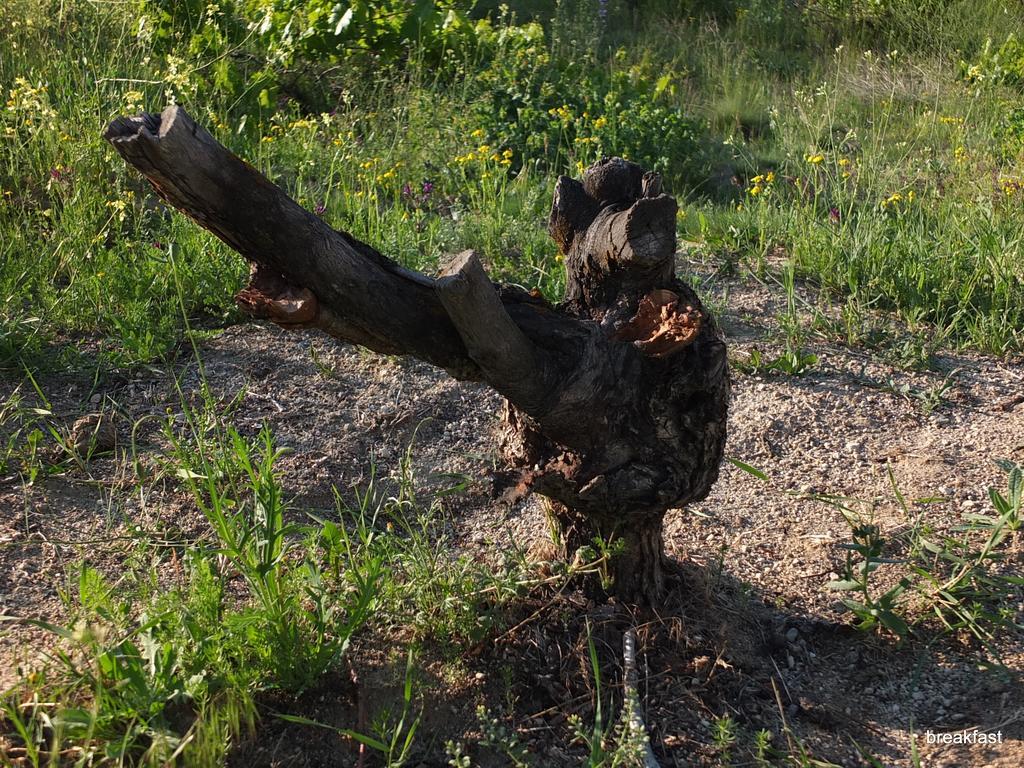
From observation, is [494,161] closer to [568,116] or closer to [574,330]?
[568,116]

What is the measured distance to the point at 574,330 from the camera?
2322mm

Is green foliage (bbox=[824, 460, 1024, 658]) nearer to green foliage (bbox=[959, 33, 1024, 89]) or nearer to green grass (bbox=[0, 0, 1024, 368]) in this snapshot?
green grass (bbox=[0, 0, 1024, 368])

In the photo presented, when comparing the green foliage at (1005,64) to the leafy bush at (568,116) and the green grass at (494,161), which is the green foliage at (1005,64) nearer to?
the green grass at (494,161)

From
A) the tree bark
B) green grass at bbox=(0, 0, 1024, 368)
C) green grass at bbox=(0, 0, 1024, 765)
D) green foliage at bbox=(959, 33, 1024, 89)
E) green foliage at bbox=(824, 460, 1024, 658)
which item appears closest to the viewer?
the tree bark

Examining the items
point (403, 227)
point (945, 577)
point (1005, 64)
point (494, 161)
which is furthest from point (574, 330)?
point (1005, 64)

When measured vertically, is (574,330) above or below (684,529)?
above

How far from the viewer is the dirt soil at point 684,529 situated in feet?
7.93

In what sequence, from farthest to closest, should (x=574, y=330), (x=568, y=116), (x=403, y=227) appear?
1. (x=568, y=116)
2. (x=403, y=227)
3. (x=574, y=330)

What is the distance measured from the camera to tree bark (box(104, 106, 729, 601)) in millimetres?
2000

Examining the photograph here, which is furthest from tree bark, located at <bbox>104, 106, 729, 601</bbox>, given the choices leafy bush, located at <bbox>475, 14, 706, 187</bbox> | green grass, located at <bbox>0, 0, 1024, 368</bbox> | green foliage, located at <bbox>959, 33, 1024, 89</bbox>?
green foliage, located at <bbox>959, 33, 1024, 89</bbox>

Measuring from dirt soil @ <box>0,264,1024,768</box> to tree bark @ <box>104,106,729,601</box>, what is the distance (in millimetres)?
288

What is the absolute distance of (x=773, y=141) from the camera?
22.0 ft

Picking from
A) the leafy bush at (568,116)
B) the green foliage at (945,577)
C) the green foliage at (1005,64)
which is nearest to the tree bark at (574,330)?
the green foliage at (945,577)

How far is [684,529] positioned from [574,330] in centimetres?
108
